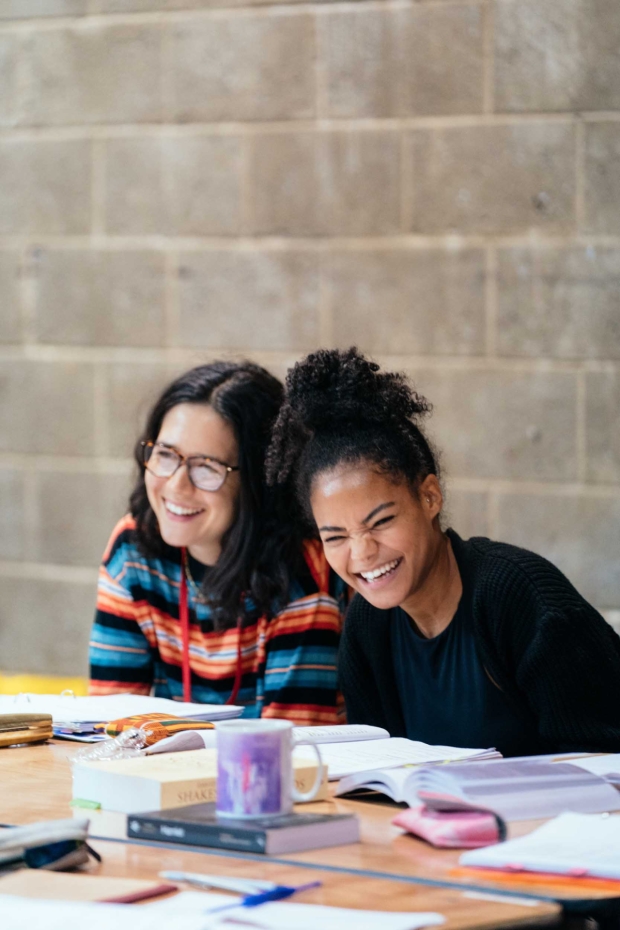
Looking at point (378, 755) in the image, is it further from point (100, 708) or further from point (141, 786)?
point (100, 708)

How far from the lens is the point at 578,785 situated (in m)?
1.56

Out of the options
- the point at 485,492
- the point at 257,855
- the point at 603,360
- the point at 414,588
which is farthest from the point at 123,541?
the point at 257,855

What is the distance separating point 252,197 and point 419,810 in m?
2.48

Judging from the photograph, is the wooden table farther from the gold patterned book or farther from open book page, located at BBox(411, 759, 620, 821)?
the gold patterned book

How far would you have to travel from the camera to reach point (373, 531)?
222 cm

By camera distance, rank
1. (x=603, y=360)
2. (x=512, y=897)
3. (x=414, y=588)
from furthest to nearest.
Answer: (x=603, y=360) < (x=414, y=588) < (x=512, y=897)

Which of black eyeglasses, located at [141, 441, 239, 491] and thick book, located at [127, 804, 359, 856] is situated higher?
black eyeglasses, located at [141, 441, 239, 491]

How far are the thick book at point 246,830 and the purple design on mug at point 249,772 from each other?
0.05 feet

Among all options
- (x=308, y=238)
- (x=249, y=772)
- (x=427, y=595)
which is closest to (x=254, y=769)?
(x=249, y=772)

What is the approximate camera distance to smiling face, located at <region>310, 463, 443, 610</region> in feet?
7.23

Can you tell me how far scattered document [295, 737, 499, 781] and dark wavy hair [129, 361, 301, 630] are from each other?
2.58ft

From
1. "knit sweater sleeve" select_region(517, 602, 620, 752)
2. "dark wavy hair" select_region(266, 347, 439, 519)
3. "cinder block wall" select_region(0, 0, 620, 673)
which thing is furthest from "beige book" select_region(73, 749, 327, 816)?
"cinder block wall" select_region(0, 0, 620, 673)

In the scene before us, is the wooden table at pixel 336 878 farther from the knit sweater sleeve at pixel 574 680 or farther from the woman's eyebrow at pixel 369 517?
the woman's eyebrow at pixel 369 517

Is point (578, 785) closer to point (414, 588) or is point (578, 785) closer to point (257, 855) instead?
point (257, 855)
